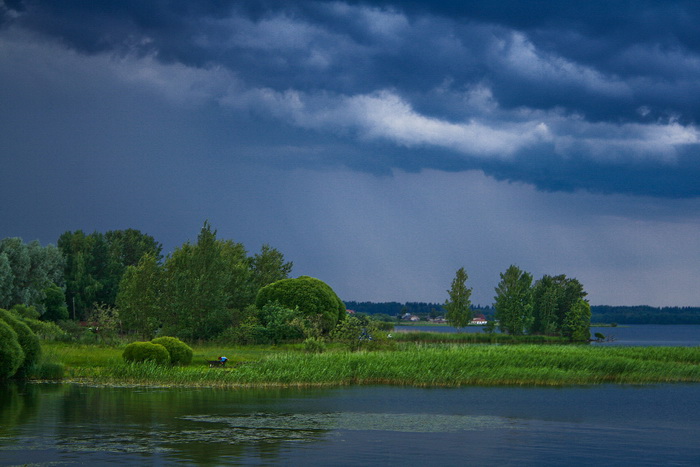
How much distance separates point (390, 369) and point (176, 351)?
13.3m

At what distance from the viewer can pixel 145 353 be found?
46.2 meters

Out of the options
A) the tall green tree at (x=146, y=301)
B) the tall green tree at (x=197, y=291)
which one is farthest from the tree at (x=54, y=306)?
the tall green tree at (x=197, y=291)

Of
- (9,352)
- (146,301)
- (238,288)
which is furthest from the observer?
(238,288)

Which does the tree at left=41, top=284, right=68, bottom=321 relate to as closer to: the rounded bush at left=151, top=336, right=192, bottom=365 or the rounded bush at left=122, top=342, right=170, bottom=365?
the rounded bush at left=151, top=336, right=192, bottom=365

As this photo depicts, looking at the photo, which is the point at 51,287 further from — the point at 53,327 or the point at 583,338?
the point at 583,338

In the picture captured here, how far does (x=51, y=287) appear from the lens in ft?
356

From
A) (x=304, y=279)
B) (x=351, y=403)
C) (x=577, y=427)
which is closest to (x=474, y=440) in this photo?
(x=577, y=427)

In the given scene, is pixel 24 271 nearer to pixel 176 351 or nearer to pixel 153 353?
pixel 176 351

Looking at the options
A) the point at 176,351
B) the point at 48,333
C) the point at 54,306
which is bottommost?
the point at 176,351

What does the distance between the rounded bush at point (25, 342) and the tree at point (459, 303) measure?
3137 inches

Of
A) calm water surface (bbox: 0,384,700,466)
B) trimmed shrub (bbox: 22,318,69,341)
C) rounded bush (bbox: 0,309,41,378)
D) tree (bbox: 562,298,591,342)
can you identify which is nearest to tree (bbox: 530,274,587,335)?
tree (bbox: 562,298,591,342)

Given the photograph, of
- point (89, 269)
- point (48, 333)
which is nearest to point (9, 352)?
point (48, 333)

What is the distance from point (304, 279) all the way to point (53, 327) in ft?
86.2

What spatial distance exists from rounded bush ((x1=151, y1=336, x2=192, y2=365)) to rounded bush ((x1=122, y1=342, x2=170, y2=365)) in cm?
167
